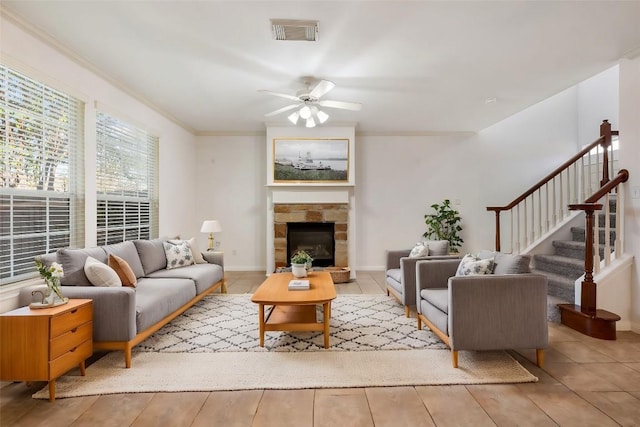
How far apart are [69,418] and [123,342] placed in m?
0.65

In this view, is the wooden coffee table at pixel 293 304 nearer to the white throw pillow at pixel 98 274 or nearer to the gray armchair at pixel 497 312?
the gray armchair at pixel 497 312

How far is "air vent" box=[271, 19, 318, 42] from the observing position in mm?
2805

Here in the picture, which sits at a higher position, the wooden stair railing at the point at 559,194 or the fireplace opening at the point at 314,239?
the wooden stair railing at the point at 559,194

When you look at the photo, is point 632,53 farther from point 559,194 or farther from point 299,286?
point 299,286

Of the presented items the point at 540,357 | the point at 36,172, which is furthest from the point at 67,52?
the point at 540,357

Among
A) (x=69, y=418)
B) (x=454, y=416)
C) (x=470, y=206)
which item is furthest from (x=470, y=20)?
(x=470, y=206)

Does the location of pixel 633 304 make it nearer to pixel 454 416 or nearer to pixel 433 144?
pixel 454 416

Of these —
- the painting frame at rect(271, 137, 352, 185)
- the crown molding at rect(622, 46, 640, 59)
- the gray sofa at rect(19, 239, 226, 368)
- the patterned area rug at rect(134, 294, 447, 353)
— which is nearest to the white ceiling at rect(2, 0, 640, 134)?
the crown molding at rect(622, 46, 640, 59)

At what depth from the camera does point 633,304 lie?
3438mm

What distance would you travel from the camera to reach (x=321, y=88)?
3652 millimetres

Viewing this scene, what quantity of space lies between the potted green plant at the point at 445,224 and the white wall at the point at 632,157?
115 inches

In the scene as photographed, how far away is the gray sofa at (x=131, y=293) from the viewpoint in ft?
8.63

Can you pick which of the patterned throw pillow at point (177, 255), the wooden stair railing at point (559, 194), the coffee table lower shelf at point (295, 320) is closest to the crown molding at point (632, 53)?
the wooden stair railing at point (559, 194)

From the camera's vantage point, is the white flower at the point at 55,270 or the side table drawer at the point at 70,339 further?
the white flower at the point at 55,270
